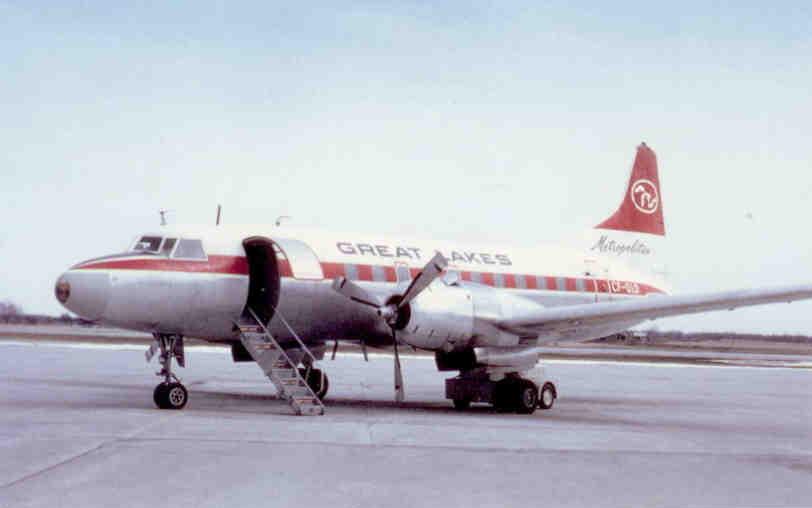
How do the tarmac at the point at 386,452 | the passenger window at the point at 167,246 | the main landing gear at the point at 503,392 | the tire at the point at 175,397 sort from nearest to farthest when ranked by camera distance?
the tarmac at the point at 386,452
the tire at the point at 175,397
the passenger window at the point at 167,246
the main landing gear at the point at 503,392

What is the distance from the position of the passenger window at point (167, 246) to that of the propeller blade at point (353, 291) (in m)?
3.32

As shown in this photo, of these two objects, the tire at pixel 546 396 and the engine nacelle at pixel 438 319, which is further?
the tire at pixel 546 396

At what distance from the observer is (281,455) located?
11273 millimetres

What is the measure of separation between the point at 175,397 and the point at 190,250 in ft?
9.82

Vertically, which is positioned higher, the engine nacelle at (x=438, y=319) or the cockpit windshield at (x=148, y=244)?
the cockpit windshield at (x=148, y=244)

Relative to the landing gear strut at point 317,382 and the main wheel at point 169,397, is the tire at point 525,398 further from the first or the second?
the main wheel at point 169,397

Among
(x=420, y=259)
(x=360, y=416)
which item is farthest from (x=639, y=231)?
(x=360, y=416)

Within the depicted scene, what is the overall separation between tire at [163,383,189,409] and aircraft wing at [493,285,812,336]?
21.9 ft

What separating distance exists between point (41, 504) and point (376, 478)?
3.38 metres

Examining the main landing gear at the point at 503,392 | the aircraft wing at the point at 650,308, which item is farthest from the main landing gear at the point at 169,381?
the aircraft wing at the point at 650,308

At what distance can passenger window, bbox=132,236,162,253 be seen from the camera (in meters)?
18.4

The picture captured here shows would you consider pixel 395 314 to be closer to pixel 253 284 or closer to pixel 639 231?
pixel 253 284

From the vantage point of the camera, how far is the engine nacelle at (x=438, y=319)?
60.6 ft

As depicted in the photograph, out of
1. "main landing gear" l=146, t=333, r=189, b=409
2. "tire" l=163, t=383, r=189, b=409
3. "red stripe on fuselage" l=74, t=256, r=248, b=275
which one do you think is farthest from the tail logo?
"tire" l=163, t=383, r=189, b=409
